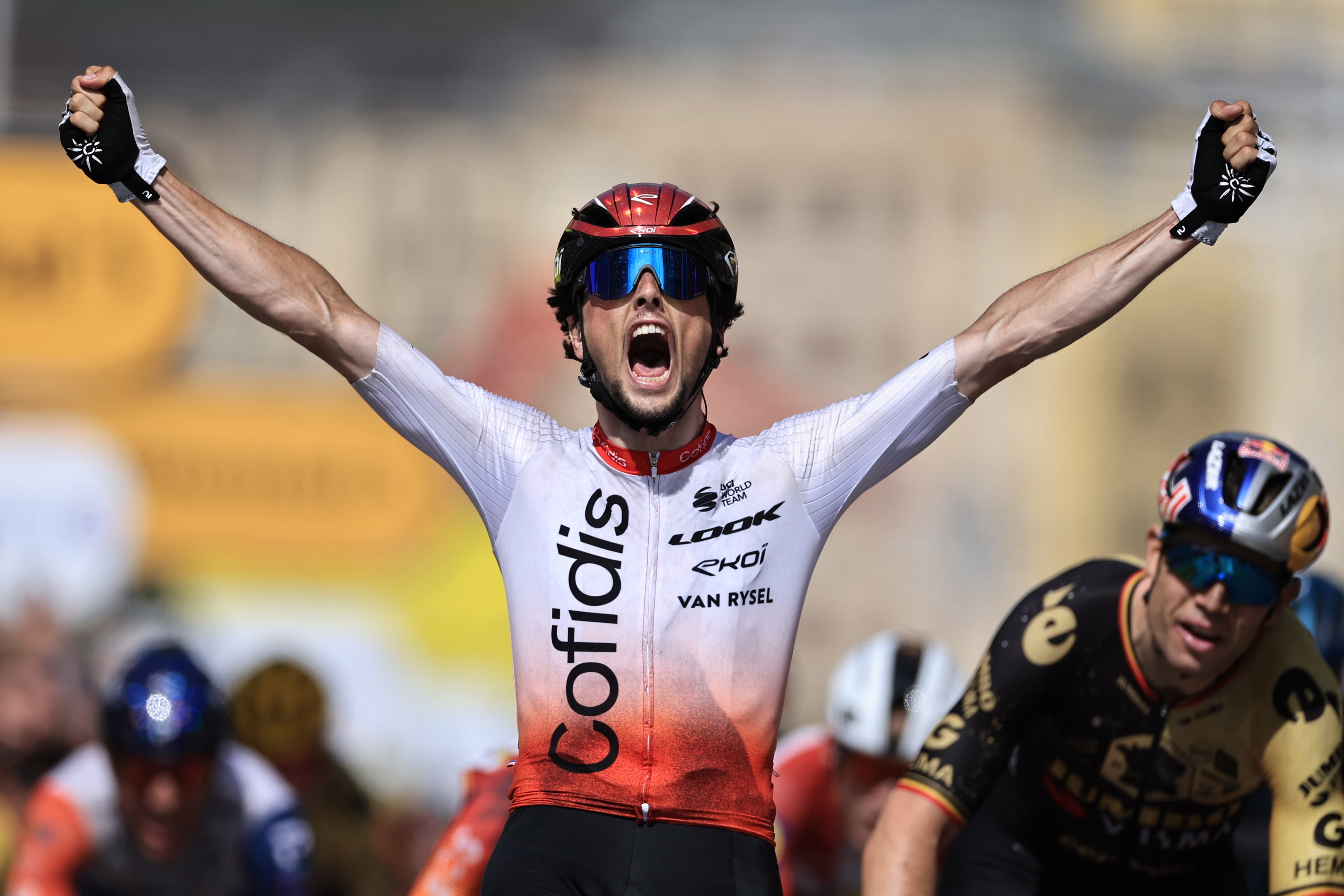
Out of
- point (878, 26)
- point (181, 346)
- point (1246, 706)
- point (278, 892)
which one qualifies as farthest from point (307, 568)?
point (1246, 706)

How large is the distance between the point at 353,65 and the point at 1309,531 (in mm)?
52468

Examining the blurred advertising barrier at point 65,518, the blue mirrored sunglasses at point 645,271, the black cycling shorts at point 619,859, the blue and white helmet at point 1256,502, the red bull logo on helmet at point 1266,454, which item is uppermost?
the blue mirrored sunglasses at point 645,271

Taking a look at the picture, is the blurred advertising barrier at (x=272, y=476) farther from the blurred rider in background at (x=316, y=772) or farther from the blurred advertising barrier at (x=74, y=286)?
the blurred rider in background at (x=316, y=772)

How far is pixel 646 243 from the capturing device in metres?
5.11

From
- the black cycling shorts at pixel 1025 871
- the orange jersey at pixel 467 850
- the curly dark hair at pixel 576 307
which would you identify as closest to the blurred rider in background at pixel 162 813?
the orange jersey at pixel 467 850

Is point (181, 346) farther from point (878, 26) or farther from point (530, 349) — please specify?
point (878, 26)

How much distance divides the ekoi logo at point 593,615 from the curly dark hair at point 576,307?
0.52 m

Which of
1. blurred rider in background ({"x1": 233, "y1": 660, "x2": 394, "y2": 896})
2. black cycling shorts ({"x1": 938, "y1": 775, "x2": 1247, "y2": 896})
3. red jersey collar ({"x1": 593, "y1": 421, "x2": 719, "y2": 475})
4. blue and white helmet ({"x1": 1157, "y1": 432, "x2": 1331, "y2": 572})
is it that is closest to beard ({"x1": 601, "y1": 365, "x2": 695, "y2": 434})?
red jersey collar ({"x1": 593, "y1": 421, "x2": 719, "y2": 475})

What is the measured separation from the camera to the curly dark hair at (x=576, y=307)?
5.23 meters

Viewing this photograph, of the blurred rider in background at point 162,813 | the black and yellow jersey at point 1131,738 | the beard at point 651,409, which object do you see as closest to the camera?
the beard at point 651,409

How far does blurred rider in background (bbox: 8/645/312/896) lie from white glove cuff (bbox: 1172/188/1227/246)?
17.4 feet

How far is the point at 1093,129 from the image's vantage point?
50.9 meters

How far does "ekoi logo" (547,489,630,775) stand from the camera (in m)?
4.91

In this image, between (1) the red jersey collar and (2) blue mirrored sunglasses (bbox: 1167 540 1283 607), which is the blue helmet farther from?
(2) blue mirrored sunglasses (bbox: 1167 540 1283 607)
